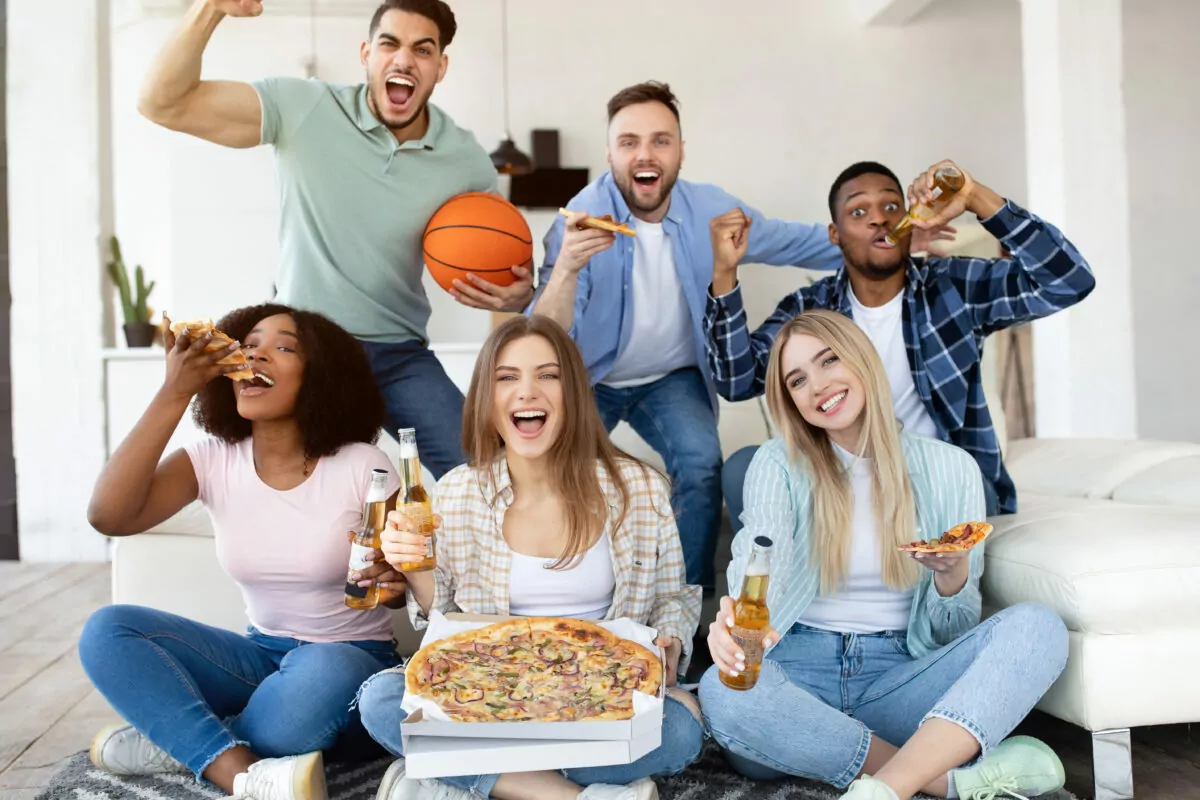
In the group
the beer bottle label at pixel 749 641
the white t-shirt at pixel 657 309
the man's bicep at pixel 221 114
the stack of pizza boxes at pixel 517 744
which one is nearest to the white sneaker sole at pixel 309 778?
the stack of pizza boxes at pixel 517 744

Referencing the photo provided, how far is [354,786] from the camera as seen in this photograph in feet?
6.22

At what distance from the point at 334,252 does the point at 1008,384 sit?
503 centimetres

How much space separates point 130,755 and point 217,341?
79 centimetres

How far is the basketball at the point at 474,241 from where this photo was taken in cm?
235

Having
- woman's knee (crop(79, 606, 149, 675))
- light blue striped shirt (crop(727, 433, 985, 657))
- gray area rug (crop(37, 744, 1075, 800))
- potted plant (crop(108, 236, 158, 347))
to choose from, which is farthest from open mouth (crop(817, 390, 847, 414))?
potted plant (crop(108, 236, 158, 347))

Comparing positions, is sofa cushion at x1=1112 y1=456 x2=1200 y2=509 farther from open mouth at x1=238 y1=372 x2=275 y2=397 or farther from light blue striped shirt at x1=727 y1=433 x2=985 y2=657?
open mouth at x1=238 y1=372 x2=275 y2=397

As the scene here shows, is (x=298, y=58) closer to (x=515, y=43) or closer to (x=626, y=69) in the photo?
(x=515, y=43)

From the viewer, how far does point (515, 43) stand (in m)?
5.96

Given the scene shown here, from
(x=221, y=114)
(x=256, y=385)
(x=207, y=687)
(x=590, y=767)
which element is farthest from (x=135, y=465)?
(x=590, y=767)

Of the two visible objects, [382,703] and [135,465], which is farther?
[135,465]

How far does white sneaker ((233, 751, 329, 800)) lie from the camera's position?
1.65 m

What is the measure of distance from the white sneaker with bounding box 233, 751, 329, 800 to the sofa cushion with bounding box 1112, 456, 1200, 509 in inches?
75.8

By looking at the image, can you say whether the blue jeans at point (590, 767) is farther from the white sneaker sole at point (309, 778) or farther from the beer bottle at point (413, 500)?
the beer bottle at point (413, 500)

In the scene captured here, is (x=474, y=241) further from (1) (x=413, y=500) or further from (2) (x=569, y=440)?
(1) (x=413, y=500)
